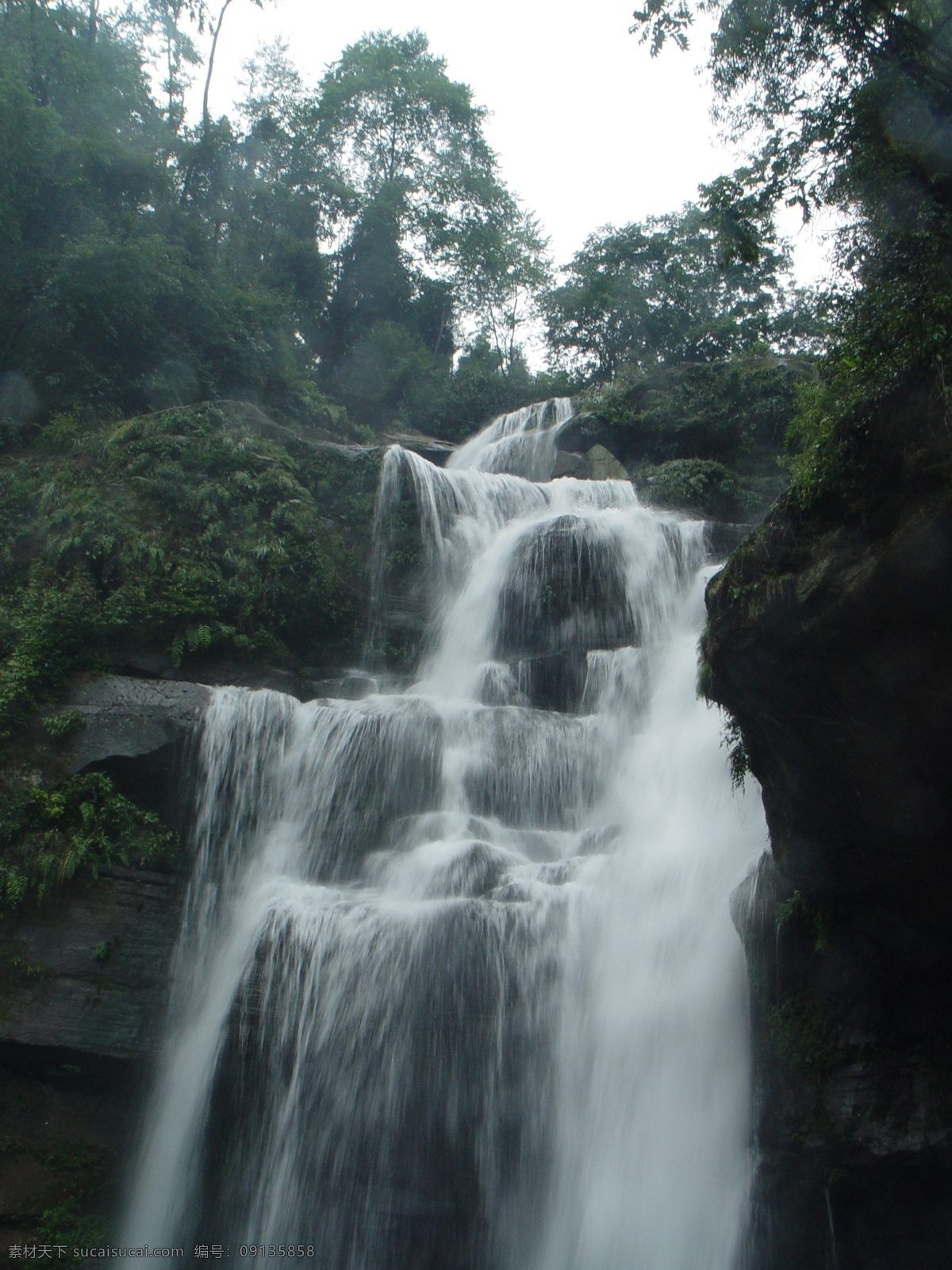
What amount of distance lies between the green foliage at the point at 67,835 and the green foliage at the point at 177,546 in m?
0.97

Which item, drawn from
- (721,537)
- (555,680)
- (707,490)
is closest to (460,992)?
(555,680)

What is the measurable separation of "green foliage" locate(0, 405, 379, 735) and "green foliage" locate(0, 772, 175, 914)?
0.97 m

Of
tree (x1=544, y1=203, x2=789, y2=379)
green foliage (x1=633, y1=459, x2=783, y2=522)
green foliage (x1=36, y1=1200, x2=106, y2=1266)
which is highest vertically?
tree (x1=544, y1=203, x2=789, y2=379)

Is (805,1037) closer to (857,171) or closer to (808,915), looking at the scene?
(808,915)

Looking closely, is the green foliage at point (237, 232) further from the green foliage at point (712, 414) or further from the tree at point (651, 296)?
the green foliage at point (712, 414)

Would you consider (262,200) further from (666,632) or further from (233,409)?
(666,632)

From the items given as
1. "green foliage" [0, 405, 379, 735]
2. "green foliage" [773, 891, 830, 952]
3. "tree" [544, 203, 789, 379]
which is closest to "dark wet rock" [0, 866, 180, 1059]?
"green foliage" [0, 405, 379, 735]

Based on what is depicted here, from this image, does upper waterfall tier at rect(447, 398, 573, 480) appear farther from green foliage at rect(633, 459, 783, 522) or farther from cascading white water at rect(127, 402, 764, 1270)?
cascading white water at rect(127, 402, 764, 1270)

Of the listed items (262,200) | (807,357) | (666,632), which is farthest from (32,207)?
(807,357)

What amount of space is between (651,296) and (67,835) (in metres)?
30.4

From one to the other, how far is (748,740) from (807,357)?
66.5 ft

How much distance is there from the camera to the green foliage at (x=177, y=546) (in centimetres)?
1276

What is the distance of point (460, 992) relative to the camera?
8.44 m

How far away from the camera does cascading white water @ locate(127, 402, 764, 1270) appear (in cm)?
759
